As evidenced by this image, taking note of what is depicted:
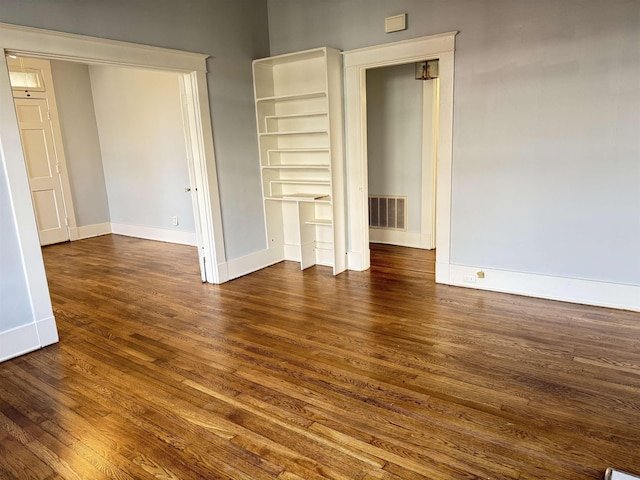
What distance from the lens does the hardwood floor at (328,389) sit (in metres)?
1.98

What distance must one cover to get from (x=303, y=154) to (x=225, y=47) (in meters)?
1.37

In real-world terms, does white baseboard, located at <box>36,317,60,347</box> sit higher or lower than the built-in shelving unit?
lower

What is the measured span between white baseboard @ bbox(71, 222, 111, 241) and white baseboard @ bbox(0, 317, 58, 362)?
4.27 meters

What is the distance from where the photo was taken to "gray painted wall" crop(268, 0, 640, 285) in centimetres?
322

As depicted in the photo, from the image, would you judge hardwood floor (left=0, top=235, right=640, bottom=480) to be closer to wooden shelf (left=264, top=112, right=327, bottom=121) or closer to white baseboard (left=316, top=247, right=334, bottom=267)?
white baseboard (left=316, top=247, right=334, bottom=267)

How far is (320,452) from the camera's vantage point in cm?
202

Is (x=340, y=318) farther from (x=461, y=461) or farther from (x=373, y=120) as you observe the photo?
(x=373, y=120)

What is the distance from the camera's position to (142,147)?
6.69 m

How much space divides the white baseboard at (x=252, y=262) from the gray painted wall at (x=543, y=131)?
2121mm

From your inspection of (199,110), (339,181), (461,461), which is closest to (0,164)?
(199,110)

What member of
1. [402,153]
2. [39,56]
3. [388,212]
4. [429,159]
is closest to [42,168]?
[39,56]

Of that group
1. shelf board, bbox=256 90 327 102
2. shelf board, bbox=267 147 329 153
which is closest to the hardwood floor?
shelf board, bbox=267 147 329 153

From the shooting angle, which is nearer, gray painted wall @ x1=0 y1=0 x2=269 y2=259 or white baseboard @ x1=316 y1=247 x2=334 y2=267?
gray painted wall @ x1=0 y1=0 x2=269 y2=259

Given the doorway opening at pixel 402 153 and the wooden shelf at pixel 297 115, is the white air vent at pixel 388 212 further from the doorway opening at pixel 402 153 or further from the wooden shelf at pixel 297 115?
the wooden shelf at pixel 297 115
